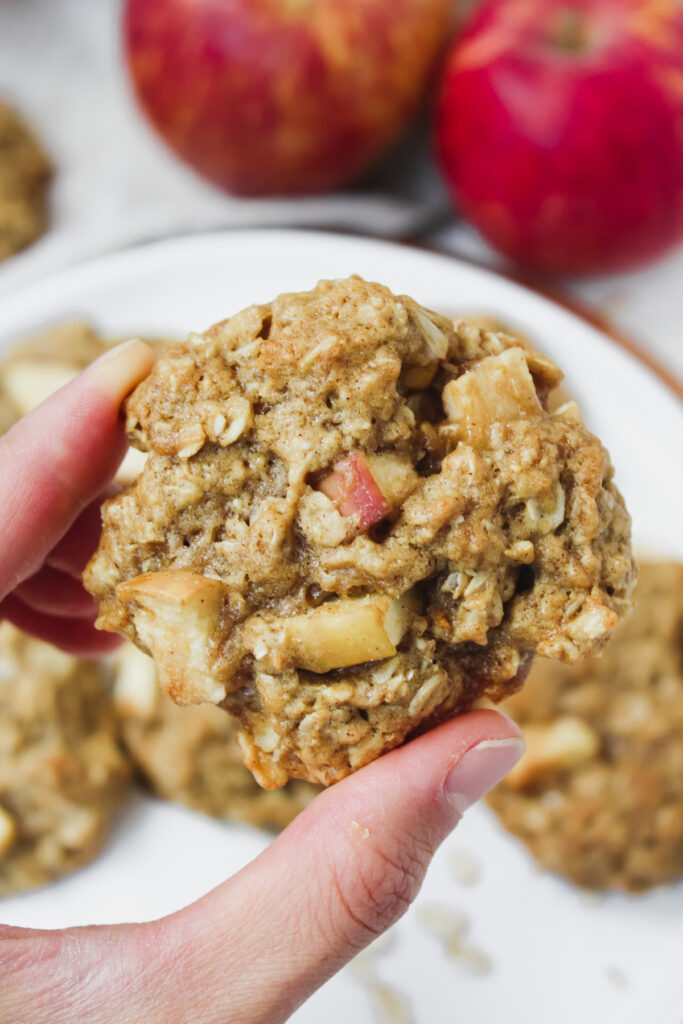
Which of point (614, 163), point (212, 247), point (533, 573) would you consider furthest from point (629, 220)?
point (533, 573)

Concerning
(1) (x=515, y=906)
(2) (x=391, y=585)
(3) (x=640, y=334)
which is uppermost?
(2) (x=391, y=585)

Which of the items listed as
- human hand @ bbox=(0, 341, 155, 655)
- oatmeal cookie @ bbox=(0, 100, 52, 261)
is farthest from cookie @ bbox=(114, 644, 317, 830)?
oatmeal cookie @ bbox=(0, 100, 52, 261)

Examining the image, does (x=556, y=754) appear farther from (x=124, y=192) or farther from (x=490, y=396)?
(x=124, y=192)

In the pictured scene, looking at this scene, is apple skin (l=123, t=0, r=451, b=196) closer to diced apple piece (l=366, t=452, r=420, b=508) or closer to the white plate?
the white plate

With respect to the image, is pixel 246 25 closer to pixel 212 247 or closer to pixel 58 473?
pixel 212 247

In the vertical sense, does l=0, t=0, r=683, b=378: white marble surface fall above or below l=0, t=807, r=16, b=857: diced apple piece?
above
